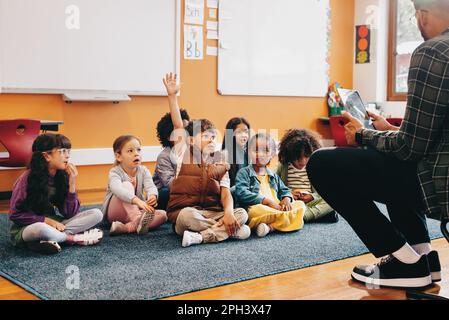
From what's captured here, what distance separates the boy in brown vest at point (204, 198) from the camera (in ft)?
8.08

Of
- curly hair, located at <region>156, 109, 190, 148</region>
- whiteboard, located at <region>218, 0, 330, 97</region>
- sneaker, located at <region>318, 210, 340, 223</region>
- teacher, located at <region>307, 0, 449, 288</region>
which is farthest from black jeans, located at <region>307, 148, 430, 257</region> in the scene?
whiteboard, located at <region>218, 0, 330, 97</region>

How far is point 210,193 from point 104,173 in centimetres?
181

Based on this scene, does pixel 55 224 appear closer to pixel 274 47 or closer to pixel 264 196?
pixel 264 196

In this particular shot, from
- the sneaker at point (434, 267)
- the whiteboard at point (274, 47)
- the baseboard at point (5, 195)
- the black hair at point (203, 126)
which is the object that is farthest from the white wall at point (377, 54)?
the sneaker at point (434, 267)

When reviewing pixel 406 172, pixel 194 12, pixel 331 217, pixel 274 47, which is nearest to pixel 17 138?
pixel 331 217

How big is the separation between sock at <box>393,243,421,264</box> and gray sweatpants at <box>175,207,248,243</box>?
92cm

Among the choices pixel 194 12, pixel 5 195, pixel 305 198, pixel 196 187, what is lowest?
pixel 5 195

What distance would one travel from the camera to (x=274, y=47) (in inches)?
197

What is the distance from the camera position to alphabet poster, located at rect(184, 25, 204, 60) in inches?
175

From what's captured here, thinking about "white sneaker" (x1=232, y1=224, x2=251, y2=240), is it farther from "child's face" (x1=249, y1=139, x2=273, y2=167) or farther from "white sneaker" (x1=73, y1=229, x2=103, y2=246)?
"white sneaker" (x1=73, y1=229, x2=103, y2=246)

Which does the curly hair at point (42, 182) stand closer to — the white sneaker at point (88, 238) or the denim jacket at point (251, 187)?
the white sneaker at point (88, 238)

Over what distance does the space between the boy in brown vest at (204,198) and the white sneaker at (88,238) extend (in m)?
0.35

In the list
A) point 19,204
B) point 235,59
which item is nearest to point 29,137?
point 19,204

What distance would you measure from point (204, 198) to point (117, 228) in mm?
442
